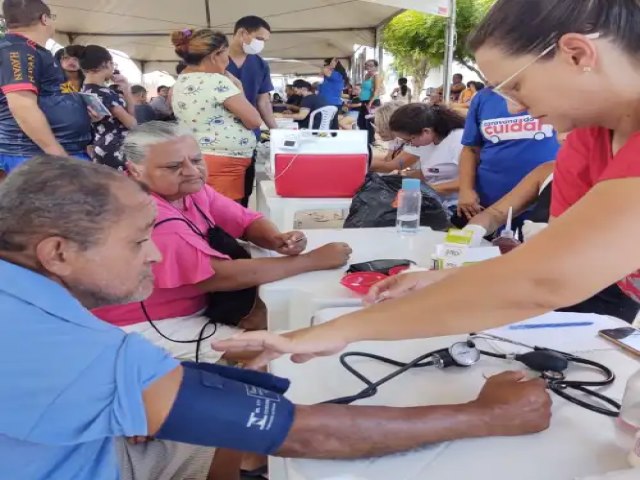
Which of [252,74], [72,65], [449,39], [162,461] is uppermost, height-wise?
[449,39]

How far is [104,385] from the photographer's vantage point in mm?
715

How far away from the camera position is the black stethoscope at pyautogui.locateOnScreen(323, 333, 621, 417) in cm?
91

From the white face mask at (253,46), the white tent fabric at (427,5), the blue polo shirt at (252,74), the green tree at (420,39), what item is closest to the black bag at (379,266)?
the blue polo shirt at (252,74)

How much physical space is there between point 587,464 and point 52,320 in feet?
2.37

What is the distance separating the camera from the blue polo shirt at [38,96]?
2.23 metres

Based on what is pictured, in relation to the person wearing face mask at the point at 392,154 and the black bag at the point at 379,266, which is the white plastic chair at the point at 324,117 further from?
the black bag at the point at 379,266

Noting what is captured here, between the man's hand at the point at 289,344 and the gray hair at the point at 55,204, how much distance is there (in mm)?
274

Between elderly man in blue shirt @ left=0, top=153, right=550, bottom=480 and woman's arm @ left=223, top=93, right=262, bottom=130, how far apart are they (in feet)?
6.44

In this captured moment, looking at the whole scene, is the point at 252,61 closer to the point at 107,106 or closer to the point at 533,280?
the point at 107,106

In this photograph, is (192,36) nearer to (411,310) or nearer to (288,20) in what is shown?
(411,310)

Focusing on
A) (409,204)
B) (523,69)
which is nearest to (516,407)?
(523,69)

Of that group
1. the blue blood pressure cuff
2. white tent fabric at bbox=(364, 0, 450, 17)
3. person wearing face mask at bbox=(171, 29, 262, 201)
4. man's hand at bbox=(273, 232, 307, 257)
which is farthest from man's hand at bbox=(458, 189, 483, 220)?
white tent fabric at bbox=(364, 0, 450, 17)

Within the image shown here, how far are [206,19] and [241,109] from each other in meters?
6.96

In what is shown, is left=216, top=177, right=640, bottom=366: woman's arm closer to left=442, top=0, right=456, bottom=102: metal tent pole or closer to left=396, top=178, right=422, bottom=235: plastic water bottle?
left=396, top=178, right=422, bottom=235: plastic water bottle
